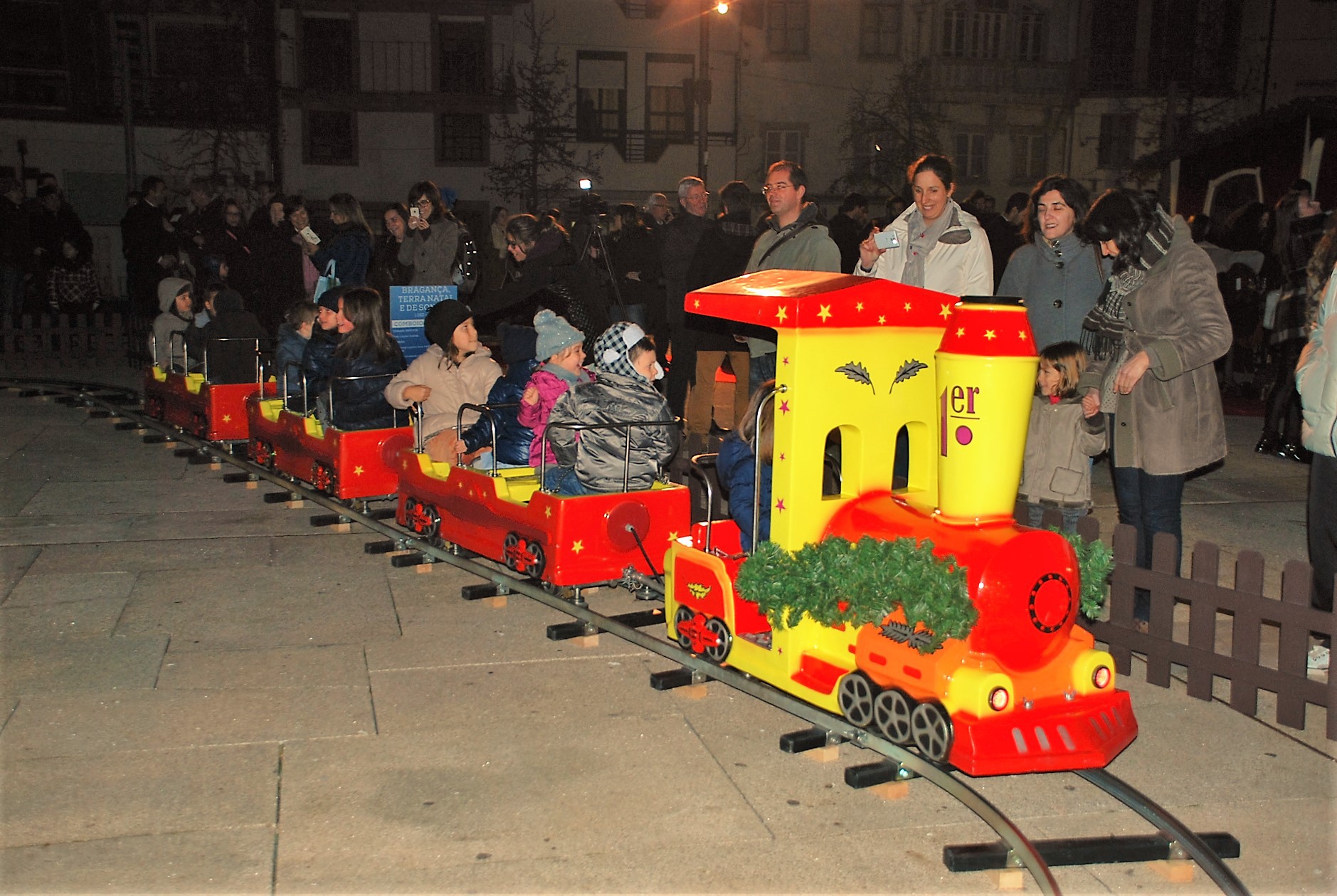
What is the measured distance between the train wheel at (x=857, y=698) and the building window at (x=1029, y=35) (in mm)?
34434

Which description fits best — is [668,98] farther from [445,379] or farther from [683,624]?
[683,624]

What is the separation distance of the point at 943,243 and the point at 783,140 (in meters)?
29.0

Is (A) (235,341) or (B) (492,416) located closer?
(B) (492,416)

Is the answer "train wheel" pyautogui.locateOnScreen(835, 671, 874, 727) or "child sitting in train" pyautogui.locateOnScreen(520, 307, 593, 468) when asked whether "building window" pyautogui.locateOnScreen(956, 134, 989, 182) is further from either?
"train wheel" pyautogui.locateOnScreen(835, 671, 874, 727)

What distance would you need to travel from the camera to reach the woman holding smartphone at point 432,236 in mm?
10781

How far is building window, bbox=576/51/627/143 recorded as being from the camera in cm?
3338

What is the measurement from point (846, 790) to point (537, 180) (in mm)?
30268

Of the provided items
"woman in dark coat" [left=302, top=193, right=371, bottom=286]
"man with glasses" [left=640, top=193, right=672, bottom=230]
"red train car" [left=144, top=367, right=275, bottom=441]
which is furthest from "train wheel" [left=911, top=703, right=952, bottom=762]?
"man with glasses" [left=640, top=193, right=672, bottom=230]

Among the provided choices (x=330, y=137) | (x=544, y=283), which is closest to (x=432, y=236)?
(x=544, y=283)

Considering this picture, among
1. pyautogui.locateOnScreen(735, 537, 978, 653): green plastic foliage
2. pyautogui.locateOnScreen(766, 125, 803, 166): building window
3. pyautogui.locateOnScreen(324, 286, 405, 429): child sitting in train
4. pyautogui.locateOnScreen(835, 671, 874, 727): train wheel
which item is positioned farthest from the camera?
pyautogui.locateOnScreen(766, 125, 803, 166): building window

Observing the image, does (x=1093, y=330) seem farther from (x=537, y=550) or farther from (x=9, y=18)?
(x=9, y=18)

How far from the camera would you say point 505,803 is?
443 cm

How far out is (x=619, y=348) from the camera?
21.6ft

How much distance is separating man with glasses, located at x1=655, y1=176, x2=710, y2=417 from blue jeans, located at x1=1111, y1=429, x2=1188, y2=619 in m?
5.03
